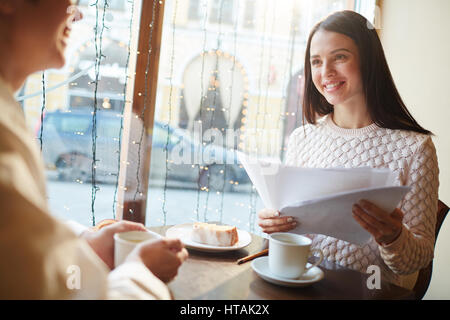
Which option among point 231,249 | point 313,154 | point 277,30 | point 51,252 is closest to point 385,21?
point 277,30

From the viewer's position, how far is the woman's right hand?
1.00 m

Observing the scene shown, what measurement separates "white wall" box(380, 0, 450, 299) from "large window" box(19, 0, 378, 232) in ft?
1.60

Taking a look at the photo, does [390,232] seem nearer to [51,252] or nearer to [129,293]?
[129,293]

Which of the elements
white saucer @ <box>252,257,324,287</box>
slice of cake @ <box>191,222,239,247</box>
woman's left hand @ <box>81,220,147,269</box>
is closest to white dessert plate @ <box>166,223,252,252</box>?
slice of cake @ <box>191,222,239,247</box>

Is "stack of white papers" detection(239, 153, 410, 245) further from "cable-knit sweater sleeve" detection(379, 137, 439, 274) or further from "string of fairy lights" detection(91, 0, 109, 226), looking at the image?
"string of fairy lights" detection(91, 0, 109, 226)

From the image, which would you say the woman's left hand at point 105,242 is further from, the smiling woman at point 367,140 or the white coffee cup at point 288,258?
the smiling woman at point 367,140

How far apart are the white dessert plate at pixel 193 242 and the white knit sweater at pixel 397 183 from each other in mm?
355

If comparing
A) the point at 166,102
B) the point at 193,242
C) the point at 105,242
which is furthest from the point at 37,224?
the point at 166,102

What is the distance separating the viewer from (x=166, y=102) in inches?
78.9

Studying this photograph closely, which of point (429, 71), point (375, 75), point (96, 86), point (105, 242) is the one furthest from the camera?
point (429, 71)

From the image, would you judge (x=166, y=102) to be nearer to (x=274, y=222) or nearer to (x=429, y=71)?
(x=274, y=222)

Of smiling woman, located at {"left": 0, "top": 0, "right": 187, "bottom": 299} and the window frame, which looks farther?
the window frame

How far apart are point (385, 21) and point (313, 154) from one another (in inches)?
66.0

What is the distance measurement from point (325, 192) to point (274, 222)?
0.85ft
